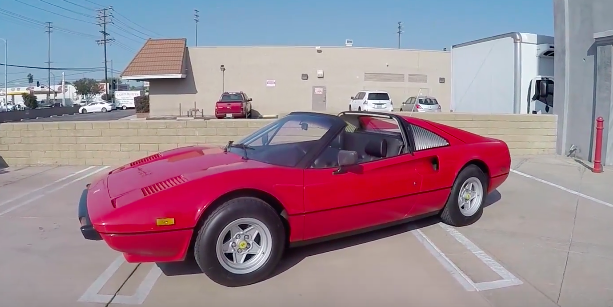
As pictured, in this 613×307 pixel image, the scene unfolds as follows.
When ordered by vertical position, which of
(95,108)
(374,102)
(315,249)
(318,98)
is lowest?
(315,249)

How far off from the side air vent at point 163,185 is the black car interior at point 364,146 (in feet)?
3.76

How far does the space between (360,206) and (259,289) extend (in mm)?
1184

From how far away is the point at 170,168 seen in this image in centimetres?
441

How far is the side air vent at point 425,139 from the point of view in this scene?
202 inches

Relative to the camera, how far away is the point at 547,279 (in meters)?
4.11

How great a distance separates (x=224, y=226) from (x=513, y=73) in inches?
461

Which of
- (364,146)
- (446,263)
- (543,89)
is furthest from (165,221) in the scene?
(543,89)

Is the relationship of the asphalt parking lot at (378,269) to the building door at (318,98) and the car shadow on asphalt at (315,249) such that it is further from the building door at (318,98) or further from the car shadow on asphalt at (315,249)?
the building door at (318,98)

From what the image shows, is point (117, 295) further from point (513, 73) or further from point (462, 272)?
point (513, 73)

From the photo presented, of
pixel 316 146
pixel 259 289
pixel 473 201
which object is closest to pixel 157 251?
pixel 259 289

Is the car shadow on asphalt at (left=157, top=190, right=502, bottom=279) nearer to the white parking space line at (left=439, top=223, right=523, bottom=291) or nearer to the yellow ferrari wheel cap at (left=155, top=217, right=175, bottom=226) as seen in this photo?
the white parking space line at (left=439, top=223, right=523, bottom=291)

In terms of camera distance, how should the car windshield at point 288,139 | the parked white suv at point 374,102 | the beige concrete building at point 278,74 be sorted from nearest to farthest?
the car windshield at point 288,139 < the parked white suv at point 374,102 < the beige concrete building at point 278,74

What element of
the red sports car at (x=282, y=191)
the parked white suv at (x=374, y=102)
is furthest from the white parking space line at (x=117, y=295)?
the parked white suv at (x=374, y=102)

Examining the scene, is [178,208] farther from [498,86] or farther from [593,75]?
[498,86]
